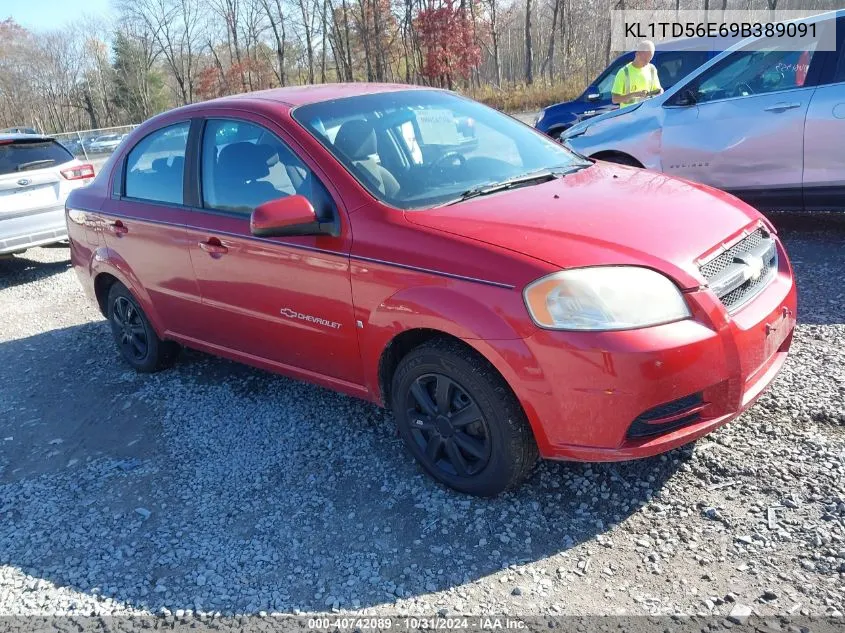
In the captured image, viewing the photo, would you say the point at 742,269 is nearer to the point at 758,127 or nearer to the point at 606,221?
the point at 606,221

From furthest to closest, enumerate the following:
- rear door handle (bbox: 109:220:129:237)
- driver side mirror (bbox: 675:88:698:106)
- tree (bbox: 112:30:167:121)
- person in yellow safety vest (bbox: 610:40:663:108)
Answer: tree (bbox: 112:30:167:121), person in yellow safety vest (bbox: 610:40:663:108), driver side mirror (bbox: 675:88:698:106), rear door handle (bbox: 109:220:129:237)

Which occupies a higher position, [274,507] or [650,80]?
[650,80]

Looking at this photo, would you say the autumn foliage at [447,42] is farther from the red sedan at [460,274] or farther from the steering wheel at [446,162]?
the steering wheel at [446,162]

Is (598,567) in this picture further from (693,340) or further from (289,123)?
(289,123)

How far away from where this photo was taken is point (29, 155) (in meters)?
7.77

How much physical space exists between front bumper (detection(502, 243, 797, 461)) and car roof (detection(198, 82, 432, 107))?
1.99 metres

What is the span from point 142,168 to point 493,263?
290cm

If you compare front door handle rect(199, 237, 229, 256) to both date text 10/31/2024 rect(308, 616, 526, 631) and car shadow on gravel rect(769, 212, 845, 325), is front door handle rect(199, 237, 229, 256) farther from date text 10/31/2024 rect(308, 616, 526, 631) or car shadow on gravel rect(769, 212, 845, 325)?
car shadow on gravel rect(769, 212, 845, 325)

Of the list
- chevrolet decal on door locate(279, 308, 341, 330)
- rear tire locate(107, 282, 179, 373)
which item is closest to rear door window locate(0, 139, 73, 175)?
rear tire locate(107, 282, 179, 373)

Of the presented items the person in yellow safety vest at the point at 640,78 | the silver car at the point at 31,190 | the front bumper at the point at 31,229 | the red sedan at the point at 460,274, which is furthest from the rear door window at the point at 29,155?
the person in yellow safety vest at the point at 640,78

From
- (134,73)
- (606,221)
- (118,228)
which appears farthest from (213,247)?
(134,73)

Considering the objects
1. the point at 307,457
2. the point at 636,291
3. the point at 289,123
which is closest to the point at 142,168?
the point at 289,123

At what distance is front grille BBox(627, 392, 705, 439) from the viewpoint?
2482mm

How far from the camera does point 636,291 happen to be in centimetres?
246
